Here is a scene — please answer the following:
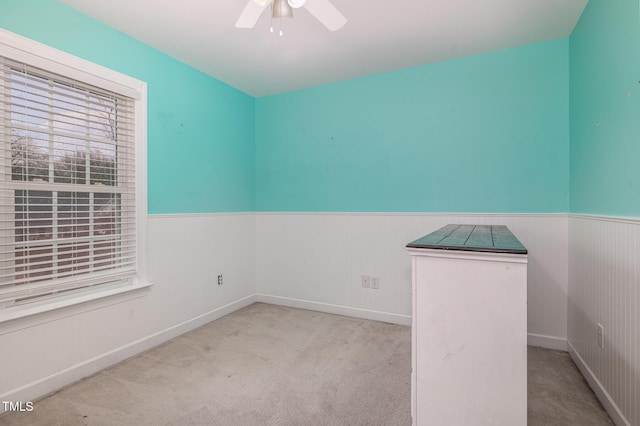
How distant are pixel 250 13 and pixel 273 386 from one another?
7.13ft

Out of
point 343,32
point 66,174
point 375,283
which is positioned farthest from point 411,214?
point 66,174

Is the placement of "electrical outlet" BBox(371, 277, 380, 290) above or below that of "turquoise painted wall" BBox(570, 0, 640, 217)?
below

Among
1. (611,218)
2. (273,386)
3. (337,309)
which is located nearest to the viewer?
(611,218)

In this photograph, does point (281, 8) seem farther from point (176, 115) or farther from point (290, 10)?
point (176, 115)

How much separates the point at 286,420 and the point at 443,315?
102cm

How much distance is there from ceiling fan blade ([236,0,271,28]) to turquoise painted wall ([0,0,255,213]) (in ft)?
3.63

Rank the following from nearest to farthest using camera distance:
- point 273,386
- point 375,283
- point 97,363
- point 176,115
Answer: point 273,386
point 97,363
point 176,115
point 375,283

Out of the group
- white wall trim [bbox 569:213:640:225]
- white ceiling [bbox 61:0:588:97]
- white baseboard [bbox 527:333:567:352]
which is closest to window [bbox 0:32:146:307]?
white ceiling [bbox 61:0:588:97]

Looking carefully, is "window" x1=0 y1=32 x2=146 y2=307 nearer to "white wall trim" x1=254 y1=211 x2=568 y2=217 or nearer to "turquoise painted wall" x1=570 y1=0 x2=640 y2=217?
"white wall trim" x1=254 y1=211 x2=568 y2=217

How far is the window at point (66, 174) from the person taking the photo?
167 centimetres

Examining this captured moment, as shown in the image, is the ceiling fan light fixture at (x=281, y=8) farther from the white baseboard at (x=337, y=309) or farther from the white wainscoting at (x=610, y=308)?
the white baseboard at (x=337, y=309)

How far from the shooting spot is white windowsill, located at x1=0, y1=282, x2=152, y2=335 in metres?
1.64

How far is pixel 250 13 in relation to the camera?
5.26 ft

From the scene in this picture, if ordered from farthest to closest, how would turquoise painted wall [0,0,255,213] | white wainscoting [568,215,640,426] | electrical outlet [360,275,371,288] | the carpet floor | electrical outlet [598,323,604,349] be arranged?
electrical outlet [360,275,371,288] < turquoise painted wall [0,0,255,213] < electrical outlet [598,323,604,349] < the carpet floor < white wainscoting [568,215,640,426]
